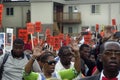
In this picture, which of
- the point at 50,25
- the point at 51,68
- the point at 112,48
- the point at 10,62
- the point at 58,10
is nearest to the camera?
the point at 112,48

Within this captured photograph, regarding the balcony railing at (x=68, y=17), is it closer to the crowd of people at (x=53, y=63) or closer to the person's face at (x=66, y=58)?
the crowd of people at (x=53, y=63)

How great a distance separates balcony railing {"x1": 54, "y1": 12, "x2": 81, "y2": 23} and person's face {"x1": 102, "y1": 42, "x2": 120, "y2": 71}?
4619 centimetres

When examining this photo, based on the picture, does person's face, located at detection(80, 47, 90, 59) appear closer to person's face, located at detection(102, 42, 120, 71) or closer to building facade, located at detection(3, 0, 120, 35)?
person's face, located at detection(102, 42, 120, 71)

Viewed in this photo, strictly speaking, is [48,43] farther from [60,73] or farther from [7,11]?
[7,11]

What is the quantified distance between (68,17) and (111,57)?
47329 mm

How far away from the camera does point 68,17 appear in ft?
168

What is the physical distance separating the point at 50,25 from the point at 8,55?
1636 inches

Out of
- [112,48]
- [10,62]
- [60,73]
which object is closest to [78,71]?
[60,73]

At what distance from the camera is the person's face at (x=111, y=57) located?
385 cm

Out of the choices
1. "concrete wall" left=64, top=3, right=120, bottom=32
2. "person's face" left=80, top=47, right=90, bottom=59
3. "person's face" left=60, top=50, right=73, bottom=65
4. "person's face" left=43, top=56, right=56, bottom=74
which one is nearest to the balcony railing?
"concrete wall" left=64, top=3, right=120, bottom=32

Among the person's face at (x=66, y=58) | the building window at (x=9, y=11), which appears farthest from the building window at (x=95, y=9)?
the person's face at (x=66, y=58)

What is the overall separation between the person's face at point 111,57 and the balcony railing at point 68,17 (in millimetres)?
46192

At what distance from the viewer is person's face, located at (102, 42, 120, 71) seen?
3.85 metres

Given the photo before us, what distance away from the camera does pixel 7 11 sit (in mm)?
53250
